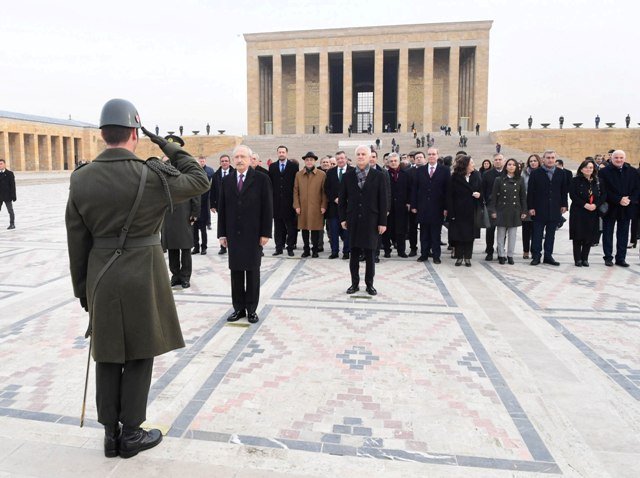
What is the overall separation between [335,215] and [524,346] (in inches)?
200

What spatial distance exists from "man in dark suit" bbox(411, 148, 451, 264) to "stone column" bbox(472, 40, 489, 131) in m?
35.3

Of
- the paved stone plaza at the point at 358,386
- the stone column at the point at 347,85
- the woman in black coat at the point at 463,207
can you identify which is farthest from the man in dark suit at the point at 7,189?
the stone column at the point at 347,85

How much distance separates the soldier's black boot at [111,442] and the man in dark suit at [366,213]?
12.4 feet

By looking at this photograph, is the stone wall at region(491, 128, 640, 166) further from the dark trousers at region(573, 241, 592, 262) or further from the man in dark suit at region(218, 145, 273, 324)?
the man in dark suit at region(218, 145, 273, 324)

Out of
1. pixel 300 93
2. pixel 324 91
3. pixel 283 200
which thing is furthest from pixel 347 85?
pixel 283 200

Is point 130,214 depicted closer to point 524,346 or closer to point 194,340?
point 194,340

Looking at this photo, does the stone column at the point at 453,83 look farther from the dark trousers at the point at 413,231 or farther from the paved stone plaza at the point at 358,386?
the paved stone plaza at the point at 358,386

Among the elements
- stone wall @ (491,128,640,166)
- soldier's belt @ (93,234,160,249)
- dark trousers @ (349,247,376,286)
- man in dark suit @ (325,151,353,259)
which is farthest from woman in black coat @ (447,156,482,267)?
stone wall @ (491,128,640,166)

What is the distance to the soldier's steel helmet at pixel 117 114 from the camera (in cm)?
247

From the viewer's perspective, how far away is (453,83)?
1613 inches

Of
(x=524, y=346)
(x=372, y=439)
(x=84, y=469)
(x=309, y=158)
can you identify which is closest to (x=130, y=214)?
(x=84, y=469)

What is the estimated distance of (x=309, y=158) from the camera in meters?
8.55

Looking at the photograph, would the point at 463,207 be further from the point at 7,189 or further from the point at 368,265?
the point at 7,189

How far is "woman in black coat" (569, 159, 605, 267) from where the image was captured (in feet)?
26.4
